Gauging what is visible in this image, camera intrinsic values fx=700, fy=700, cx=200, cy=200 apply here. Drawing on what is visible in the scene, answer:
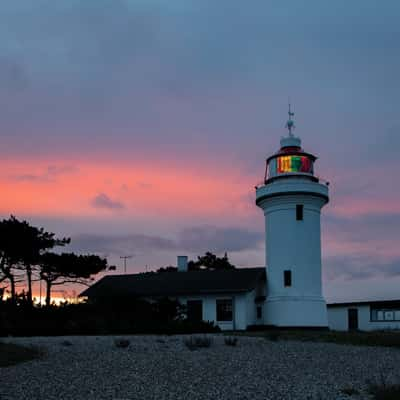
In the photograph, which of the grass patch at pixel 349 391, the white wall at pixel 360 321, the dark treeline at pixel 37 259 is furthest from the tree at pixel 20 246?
the grass patch at pixel 349 391

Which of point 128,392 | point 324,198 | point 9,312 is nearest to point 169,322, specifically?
point 9,312

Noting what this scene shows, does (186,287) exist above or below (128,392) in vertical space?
above

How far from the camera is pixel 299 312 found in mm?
33750

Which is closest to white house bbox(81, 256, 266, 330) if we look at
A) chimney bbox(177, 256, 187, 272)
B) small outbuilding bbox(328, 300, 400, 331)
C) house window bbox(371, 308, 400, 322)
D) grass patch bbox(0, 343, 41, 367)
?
chimney bbox(177, 256, 187, 272)

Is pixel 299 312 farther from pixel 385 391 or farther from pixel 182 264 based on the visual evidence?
pixel 385 391

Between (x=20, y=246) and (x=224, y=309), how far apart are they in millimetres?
10739

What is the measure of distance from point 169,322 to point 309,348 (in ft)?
35.7

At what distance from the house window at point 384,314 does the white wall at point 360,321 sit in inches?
14.1

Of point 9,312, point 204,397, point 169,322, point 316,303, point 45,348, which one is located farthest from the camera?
point 316,303

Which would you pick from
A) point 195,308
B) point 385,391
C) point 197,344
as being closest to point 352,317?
point 195,308

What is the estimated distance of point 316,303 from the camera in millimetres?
34156

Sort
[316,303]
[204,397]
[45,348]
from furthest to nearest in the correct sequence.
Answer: [316,303] < [45,348] < [204,397]

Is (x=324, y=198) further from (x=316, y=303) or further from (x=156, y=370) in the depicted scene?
(x=156, y=370)

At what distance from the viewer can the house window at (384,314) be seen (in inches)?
1547
